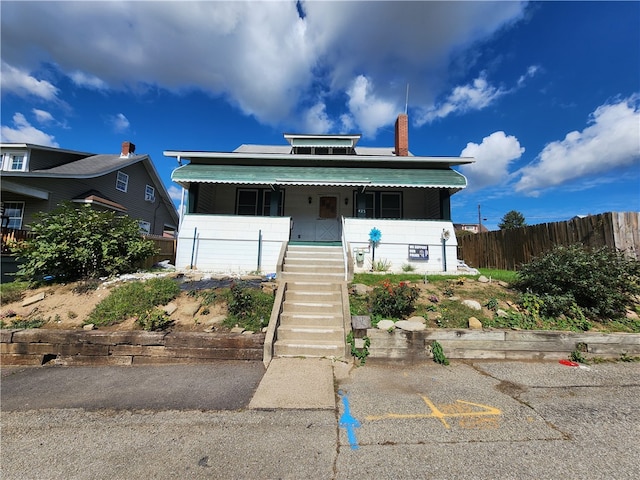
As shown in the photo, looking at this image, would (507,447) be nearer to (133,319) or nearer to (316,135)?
(133,319)

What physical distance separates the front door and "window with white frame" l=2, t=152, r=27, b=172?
55.4 feet

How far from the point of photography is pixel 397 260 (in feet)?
33.6

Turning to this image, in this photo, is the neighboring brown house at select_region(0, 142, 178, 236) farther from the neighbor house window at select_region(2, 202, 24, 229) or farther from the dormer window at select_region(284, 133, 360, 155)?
the dormer window at select_region(284, 133, 360, 155)

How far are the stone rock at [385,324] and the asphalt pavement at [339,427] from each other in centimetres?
79

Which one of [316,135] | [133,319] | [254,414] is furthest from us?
[316,135]

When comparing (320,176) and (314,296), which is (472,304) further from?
(320,176)

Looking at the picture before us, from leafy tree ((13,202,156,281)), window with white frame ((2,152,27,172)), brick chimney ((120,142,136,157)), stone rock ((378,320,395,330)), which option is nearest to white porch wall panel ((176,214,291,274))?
leafy tree ((13,202,156,281))

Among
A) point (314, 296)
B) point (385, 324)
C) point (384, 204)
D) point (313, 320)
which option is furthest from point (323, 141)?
point (385, 324)

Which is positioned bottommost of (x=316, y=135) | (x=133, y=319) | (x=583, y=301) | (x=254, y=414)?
(x=254, y=414)

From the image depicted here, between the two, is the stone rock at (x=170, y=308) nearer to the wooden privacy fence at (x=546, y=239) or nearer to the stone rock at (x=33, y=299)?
the stone rock at (x=33, y=299)

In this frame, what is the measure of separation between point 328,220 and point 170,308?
798 centimetres

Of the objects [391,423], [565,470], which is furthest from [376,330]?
[565,470]

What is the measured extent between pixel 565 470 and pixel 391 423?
1.45 metres

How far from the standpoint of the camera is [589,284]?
19.1 ft
